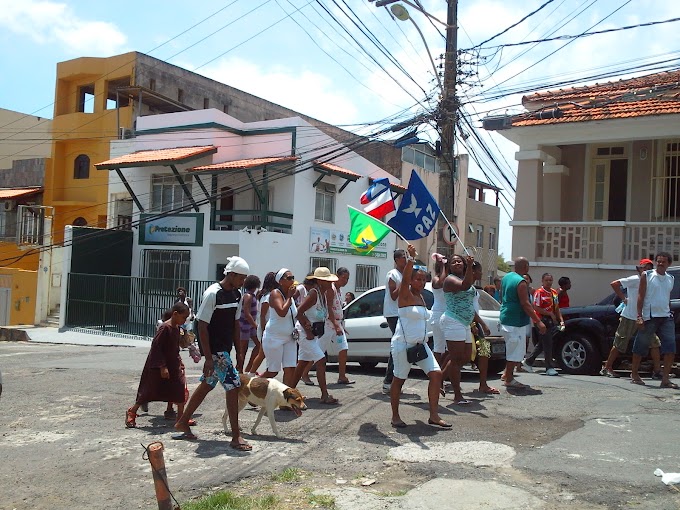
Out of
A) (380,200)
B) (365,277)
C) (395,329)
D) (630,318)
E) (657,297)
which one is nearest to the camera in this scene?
(395,329)

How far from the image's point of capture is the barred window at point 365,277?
2653 cm

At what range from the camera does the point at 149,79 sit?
31.2 m

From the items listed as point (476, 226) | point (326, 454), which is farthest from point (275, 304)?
point (476, 226)

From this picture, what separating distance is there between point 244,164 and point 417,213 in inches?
489

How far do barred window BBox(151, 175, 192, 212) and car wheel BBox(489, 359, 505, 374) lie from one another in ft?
53.0

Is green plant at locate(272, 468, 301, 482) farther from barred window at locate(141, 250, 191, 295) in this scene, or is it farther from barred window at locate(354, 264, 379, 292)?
barred window at locate(354, 264, 379, 292)

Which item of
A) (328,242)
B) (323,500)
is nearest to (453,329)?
(323,500)

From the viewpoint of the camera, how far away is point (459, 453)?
19.5 feet

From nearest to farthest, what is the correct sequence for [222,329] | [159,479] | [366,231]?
[159,479] → [222,329] → [366,231]

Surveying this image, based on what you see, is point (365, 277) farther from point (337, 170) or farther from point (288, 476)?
point (288, 476)

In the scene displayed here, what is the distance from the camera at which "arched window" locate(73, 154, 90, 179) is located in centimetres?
3188

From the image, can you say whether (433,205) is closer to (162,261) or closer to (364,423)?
(364,423)

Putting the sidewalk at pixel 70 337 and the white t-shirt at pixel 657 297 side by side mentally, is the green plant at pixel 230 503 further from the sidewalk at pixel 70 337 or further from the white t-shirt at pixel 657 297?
the sidewalk at pixel 70 337

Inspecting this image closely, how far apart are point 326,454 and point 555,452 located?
6.17 feet
